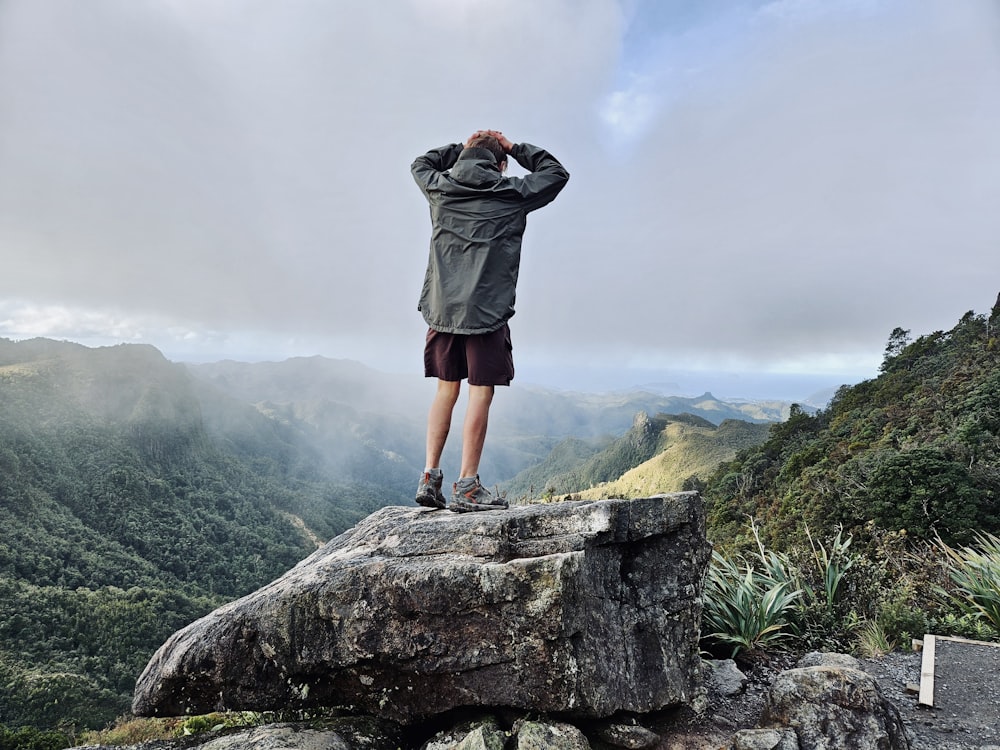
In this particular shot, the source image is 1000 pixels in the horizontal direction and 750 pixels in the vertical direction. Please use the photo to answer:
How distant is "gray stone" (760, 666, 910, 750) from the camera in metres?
3.78

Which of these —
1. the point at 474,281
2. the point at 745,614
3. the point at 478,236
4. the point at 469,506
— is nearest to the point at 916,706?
the point at 745,614

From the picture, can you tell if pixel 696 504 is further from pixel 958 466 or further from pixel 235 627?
pixel 958 466

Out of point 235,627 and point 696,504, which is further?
point 696,504

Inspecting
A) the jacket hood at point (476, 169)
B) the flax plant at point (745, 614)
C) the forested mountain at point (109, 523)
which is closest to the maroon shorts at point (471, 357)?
the jacket hood at point (476, 169)

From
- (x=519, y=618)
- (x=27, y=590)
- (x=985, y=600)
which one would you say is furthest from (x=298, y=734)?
(x=27, y=590)

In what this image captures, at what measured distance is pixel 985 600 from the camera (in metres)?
6.41

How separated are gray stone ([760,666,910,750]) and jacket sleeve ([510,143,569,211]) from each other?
4523 mm

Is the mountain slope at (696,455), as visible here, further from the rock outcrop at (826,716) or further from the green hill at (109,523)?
the rock outcrop at (826,716)

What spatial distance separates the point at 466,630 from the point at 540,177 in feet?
13.0

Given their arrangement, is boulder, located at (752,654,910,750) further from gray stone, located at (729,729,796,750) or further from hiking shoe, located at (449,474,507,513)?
hiking shoe, located at (449,474,507,513)

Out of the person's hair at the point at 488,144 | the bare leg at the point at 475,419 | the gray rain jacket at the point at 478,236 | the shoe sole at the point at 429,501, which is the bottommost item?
the shoe sole at the point at 429,501

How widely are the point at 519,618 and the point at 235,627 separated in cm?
228

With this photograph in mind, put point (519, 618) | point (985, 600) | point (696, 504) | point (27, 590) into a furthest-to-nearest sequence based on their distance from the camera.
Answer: point (27, 590) → point (985, 600) → point (696, 504) → point (519, 618)

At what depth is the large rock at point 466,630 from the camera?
154 inches
